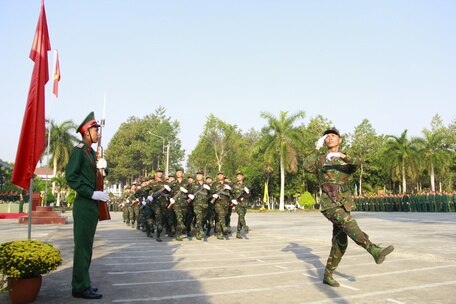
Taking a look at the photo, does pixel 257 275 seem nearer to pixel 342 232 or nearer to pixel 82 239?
pixel 342 232

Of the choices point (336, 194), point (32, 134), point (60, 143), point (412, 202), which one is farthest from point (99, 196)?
point (60, 143)

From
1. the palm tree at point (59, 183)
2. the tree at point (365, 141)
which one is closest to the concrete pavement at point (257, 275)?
the palm tree at point (59, 183)

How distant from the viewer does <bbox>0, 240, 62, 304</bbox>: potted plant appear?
15.1 feet

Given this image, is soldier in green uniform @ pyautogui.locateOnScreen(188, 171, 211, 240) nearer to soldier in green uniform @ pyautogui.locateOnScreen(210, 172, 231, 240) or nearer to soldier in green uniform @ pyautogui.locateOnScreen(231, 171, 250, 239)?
soldier in green uniform @ pyautogui.locateOnScreen(210, 172, 231, 240)

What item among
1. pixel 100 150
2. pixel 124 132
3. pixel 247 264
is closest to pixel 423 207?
pixel 247 264

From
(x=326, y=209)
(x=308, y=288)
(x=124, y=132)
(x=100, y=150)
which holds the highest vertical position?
(x=124, y=132)

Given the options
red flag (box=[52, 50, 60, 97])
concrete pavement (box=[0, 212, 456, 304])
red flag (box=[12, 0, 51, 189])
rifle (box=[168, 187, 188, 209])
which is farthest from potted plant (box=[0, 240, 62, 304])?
red flag (box=[52, 50, 60, 97])

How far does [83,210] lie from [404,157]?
48.6 metres

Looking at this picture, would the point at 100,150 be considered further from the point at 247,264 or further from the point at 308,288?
the point at 308,288

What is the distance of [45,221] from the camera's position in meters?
20.6

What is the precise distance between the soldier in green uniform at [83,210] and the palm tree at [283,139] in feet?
125

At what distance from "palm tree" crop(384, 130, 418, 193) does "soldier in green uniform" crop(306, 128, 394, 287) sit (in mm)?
45993

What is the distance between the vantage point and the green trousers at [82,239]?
508cm

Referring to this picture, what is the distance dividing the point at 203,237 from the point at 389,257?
Answer: 256 inches
